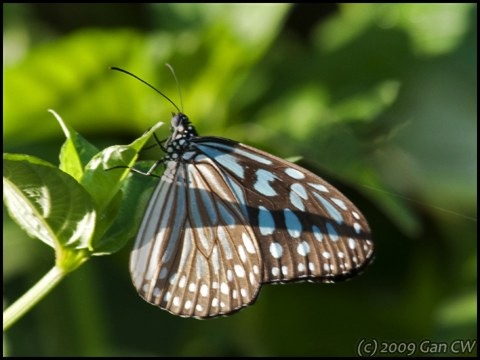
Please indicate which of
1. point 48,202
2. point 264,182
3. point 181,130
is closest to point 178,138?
point 181,130

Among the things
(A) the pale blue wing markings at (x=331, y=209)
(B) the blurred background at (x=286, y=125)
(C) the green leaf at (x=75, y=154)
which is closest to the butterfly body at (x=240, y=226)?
(A) the pale blue wing markings at (x=331, y=209)

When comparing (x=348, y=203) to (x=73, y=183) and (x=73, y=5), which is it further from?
(x=73, y=5)

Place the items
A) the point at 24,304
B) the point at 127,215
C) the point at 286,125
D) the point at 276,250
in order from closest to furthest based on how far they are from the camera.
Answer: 1. the point at 24,304
2. the point at 127,215
3. the point at 276,250
4. the point at 286,125

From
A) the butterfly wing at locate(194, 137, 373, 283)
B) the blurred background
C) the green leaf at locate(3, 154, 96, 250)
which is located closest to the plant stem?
the green leaf at locate(3, 154, 96, 250)

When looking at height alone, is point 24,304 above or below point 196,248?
below

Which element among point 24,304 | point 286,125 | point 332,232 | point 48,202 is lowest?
point 24,304

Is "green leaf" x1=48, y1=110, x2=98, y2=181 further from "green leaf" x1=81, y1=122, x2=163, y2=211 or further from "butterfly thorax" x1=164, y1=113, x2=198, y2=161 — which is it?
"butterfly thorax" x1=164, y1=113, x2=198, y2=161

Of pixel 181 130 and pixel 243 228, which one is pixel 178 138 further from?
pixel 243 228
